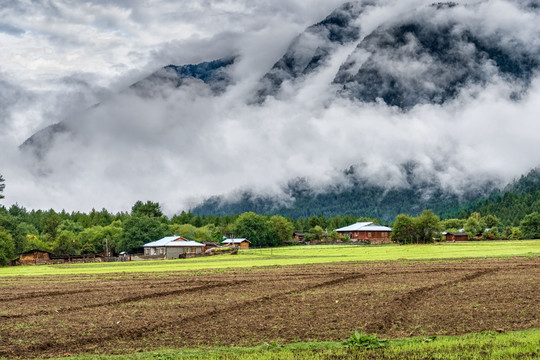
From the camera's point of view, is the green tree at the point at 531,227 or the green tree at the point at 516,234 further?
the green tree at the point at 516,234

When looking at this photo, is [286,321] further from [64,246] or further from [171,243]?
Answer: [64,246]

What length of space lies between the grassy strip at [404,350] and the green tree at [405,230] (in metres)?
141

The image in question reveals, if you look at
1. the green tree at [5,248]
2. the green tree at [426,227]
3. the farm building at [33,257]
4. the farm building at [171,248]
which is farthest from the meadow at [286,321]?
the green tree at [426,227]

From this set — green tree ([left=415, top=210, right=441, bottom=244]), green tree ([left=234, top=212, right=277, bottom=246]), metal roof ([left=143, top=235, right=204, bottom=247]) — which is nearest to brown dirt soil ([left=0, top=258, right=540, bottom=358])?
metal roof ([left=143, top=235, right=204, bottom=247])

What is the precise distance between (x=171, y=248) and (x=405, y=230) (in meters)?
60.1

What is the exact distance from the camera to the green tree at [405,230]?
6191 inches

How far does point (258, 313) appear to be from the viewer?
25.9 meters

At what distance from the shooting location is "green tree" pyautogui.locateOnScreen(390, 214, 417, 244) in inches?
6191

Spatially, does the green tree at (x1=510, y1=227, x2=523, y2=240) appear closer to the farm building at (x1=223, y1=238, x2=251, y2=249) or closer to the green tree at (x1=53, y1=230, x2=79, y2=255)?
the farm building at (x1=223, y1=238, x2=251, y2=249)

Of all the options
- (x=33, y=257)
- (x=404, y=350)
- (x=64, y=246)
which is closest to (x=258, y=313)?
(x=404, y=350)

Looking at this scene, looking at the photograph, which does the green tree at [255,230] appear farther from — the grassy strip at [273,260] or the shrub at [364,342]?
the shrub at [364,342]

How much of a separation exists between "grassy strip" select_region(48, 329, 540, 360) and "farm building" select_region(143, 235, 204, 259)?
116238 millimetres

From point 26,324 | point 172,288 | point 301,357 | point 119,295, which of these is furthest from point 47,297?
point 301,357

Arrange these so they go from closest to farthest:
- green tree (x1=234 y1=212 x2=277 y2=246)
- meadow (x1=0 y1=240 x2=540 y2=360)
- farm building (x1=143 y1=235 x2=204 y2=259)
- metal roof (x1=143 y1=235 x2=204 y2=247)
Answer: meadow (x1=0 y1=240 x2=540 y2=360), farm building (x1=143 y1=235 x2=204 y2=259), metal roof (x1=143 y1=235 x2=204 y2=247), green tree (x1=234 y1=212 x2=277 y2=246)
